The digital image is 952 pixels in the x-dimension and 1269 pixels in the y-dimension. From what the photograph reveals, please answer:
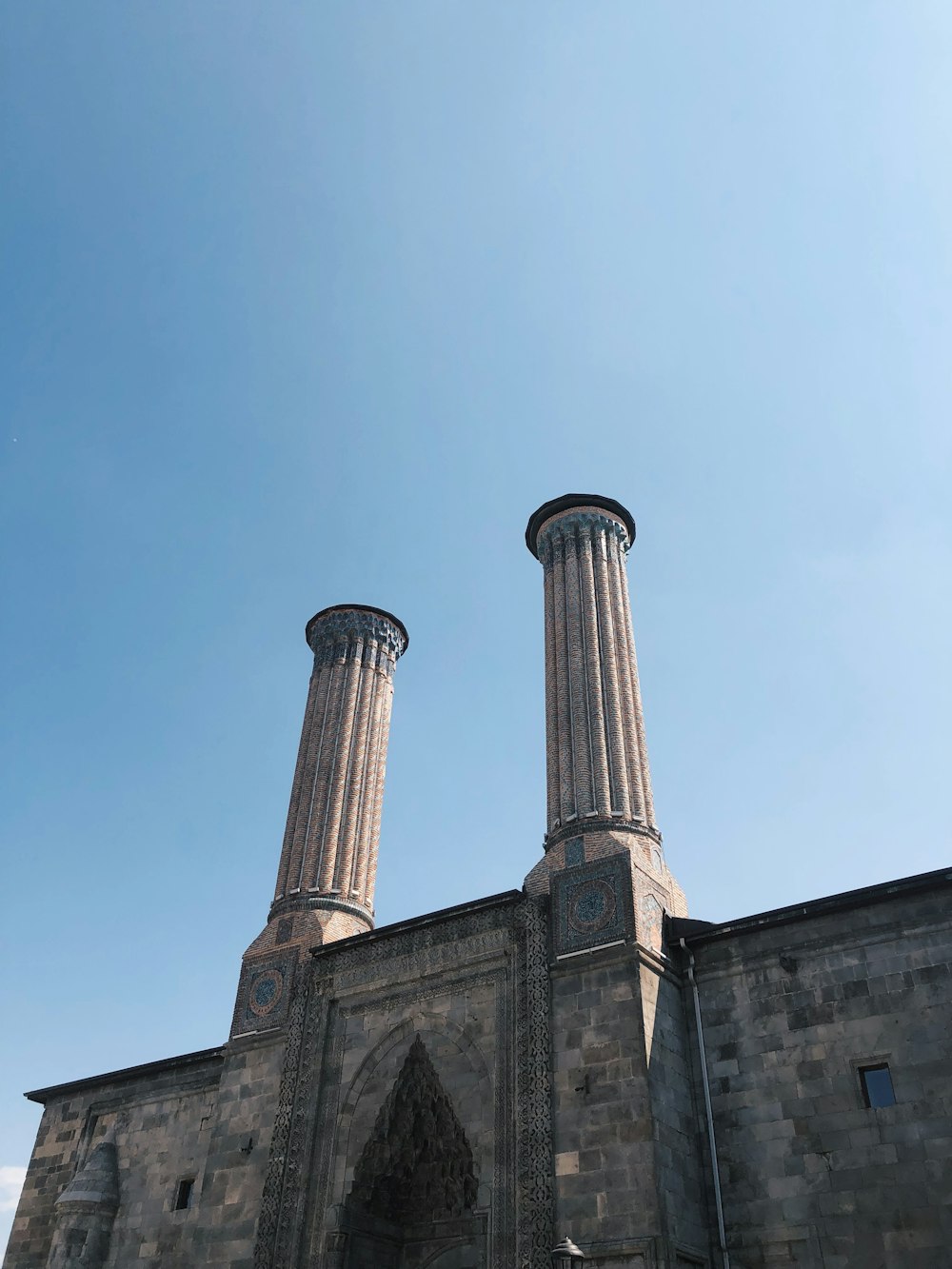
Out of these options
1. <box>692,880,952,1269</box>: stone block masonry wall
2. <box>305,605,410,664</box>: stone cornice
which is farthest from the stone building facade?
<box>305,605,410,664</box>: stone cornice

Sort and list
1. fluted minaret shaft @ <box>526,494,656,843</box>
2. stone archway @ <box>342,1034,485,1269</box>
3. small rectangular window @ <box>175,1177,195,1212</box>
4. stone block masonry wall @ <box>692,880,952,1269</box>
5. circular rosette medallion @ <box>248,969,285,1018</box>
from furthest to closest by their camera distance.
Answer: small rectangular window @ <box>175,1177,195,1212</box>, circular rosette medallion @ <box>248,969,285,1018</box>, fluted minaret shaft @ <box>526,494,656,843</box>, stone archway @ <box>342,1034,485,1269</box>, stone block masonry wall @ <box>692,880,952,1269</box>

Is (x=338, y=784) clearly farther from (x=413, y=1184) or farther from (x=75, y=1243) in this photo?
(x=75, y=1243)

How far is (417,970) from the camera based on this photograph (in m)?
13.0

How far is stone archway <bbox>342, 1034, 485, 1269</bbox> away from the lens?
1207cm

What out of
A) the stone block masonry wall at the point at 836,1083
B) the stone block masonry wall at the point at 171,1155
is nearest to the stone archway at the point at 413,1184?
the stone block masonry wall at the point at 171,1155

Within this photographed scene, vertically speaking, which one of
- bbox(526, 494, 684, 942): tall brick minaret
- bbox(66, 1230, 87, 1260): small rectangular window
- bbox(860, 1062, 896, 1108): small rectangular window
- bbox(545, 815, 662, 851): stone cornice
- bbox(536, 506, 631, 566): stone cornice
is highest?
bbox(536, 506, 631, 566): stone cornice

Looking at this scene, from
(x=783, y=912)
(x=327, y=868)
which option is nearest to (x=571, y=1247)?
(x=783, y=912)

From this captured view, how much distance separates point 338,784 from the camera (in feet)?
54.7

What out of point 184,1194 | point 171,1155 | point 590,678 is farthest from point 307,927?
point 590,678

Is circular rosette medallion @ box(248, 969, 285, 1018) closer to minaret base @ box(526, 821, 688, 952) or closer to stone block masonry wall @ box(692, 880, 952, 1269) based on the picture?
minaret base @ box(526, 821, 688, 952)

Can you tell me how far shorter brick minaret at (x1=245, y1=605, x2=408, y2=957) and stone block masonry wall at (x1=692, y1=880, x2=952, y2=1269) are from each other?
6191 millimetres

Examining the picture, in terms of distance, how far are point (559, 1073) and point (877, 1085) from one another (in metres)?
3.10

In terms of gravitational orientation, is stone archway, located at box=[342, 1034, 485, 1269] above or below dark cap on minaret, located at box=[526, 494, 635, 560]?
below

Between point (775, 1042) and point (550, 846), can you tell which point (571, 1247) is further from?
point (550, 846)
